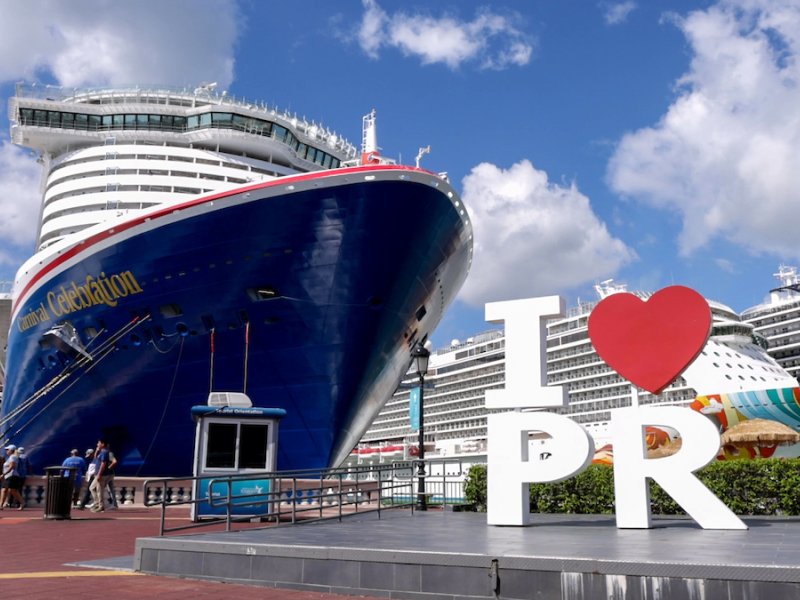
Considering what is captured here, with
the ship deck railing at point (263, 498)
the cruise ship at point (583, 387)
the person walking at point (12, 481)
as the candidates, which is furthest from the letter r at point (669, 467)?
the cruise ship at point (583, 387)

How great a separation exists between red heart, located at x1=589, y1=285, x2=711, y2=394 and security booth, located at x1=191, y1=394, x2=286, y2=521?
5.86m

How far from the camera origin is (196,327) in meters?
17.3

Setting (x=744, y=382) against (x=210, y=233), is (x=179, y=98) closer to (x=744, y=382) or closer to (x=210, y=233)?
(x=210, y=233)

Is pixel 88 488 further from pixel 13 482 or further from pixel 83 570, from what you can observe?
pixel 83 570

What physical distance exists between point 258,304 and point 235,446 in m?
4.62

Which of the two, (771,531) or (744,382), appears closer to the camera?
(771,531)

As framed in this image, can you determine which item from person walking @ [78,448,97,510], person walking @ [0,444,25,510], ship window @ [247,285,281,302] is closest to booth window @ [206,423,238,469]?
ship window @ [247,285,281,302]

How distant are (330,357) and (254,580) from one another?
32.8 ft

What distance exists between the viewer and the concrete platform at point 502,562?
5.59 metres

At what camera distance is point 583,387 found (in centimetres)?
5947

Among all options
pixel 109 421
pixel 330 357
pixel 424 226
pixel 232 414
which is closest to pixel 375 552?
pixel 232 414

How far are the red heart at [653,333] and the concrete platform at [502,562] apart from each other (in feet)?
6.77

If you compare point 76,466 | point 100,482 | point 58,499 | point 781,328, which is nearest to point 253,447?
point 58,499

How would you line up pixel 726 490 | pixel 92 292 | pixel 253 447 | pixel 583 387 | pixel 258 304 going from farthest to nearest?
pixel 583 387 → pixel 92 292 → pixel 258 304 → pixel 253 447 → pixel 726 490
